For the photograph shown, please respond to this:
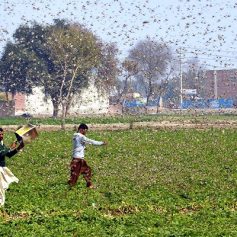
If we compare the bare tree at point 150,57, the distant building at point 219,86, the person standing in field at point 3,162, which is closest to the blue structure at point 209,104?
the distant building at point 219,86

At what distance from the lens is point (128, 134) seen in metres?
42.3

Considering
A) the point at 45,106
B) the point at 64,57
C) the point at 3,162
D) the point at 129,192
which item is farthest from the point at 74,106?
the point at 3,162

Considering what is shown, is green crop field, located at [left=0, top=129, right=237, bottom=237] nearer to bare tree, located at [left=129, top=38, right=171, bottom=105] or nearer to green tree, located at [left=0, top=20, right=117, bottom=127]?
green tree, located at [left=0, top=20, right=117, bottom=127]

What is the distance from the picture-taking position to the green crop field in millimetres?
14242

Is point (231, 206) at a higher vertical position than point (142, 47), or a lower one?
lower

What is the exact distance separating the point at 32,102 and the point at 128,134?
56108 millimetres

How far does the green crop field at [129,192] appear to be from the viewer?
14242 millimetres

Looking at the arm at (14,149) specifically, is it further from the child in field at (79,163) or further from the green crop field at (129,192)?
the child in field at (79,163)

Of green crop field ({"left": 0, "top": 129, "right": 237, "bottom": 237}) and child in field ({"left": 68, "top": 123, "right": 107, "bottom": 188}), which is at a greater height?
child in field ({"left": 68, "top": 123, "right": 107, "bottom": 188})

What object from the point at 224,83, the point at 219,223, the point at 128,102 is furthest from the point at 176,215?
the point at 224,83

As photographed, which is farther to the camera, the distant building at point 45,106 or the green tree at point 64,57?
the distant building at point 45,106

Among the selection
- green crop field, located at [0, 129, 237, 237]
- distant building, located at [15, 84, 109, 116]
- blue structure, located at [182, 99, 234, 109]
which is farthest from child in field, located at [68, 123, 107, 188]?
blue structure, located at [182, 99, 234, 109]

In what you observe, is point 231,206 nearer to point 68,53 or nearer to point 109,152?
point 109,152

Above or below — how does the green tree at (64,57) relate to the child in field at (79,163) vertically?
above
